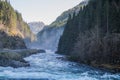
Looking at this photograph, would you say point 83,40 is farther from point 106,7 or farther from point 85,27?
point 85,27

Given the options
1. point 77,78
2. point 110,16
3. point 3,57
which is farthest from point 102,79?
point 110,16

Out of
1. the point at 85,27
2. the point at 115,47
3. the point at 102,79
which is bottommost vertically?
the point at 102,79

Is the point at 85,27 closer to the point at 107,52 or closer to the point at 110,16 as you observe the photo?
the point at 110,16

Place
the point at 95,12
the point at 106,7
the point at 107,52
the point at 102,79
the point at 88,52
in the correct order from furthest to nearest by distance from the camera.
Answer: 1. the point at 95,12
2. the point at 106,7
3. the point at 88,52
4. the point at 107,52
5. the point at 102,79

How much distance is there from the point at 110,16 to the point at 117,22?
5237mm

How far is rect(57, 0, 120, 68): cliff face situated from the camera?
7525 centimetres

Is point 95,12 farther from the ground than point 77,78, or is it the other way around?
point 95,12

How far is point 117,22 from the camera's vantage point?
89.4m

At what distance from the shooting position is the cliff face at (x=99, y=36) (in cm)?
7525

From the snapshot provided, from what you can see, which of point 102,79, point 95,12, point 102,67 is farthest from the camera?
point 95,12

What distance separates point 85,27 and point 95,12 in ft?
27.4

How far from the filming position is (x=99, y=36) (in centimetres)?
8662

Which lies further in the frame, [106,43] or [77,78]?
[106,43]

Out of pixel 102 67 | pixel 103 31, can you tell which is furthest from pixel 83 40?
pixel 102 67
